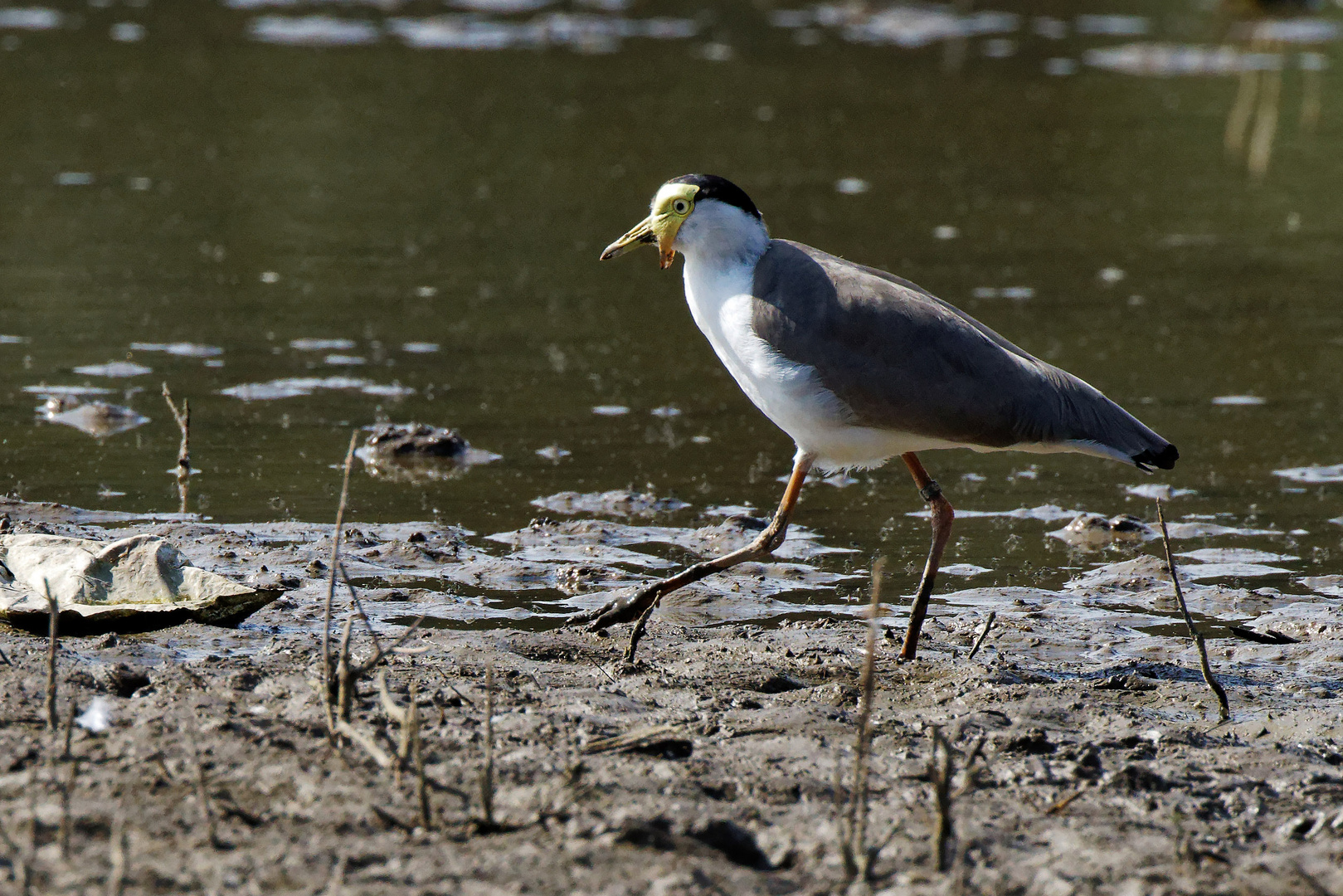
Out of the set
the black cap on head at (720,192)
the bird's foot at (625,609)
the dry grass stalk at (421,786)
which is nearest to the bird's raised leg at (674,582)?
the bird's foot at (625,609)

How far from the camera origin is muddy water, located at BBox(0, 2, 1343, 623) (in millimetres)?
6812

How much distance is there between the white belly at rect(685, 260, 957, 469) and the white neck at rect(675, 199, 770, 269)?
3 centimetres

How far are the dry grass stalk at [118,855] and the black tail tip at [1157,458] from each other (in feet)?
10.2

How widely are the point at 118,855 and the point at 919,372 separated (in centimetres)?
277

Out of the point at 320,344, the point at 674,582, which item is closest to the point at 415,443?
the point at 320,344

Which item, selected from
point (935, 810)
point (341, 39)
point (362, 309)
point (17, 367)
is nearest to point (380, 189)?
point (362, 309)

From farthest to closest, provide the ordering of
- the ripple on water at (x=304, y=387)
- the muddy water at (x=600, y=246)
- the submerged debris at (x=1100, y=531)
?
the ripple on water at (x=304, y=387) < the muddy water at (x=600, y=246) < the submerged debris at (x=1100, y=531)

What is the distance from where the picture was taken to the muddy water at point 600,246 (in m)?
6.81

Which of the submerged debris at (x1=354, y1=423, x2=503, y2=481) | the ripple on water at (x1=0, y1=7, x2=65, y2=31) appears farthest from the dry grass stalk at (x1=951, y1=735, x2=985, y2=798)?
the ripple on water at (x1=0, y1=7, x2=65, y2=31)

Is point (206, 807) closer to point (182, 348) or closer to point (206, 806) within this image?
point (206, 806)

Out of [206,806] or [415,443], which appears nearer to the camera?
[206,806]

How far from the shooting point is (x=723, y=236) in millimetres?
5113

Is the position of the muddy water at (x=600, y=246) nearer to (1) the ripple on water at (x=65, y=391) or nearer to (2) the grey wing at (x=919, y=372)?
(1) the ripple on water at (x=65, y=391)

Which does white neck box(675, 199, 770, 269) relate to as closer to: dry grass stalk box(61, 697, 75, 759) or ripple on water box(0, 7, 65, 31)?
dry grass stalk box(61, 697, 75, 759)
